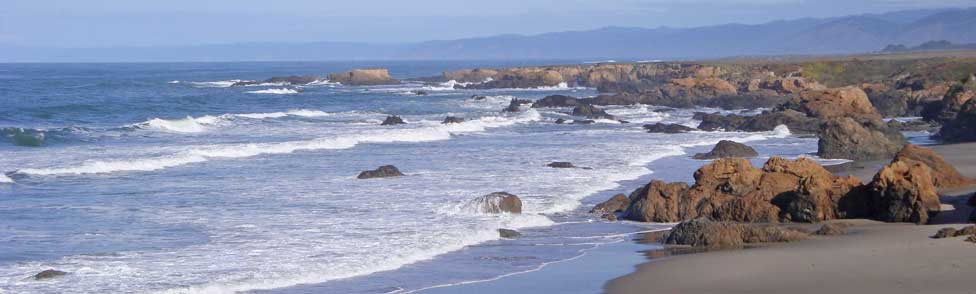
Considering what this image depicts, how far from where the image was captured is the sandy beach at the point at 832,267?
11742 mm

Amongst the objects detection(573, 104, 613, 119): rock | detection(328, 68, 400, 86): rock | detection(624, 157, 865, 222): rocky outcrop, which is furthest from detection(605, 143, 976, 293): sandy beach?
detection(328, 68, 400, 86): rock

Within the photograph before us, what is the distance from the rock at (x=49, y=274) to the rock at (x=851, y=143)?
17733 mm

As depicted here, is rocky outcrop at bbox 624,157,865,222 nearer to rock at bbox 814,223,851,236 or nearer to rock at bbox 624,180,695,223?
rock at bbox 624,180,695,223

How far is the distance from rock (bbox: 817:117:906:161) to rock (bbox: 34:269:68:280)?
58.2 ft

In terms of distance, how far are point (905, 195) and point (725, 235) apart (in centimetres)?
266

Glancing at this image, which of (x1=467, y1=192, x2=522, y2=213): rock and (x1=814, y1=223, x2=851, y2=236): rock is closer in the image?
(x1=814, y1=223, x2=851, y2=236): rock

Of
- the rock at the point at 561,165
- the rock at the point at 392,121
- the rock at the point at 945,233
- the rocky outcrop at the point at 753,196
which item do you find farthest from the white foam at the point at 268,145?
the rock at the point at 945,233

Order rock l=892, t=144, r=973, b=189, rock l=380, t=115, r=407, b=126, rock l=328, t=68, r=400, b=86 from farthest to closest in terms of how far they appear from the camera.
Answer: rock l=328, t=68, r=400, b=86
rock l=380, t=115, r=407, b=126
rock l=892, t=144, r=973, b=189

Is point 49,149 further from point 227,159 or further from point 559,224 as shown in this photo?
point 559,224

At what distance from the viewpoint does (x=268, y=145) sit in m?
32.2

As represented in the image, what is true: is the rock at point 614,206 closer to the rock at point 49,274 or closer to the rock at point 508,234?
the rock at point 508,234

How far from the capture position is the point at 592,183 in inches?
880

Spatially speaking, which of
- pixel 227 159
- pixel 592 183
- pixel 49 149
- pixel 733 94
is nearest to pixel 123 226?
pixel 592 183

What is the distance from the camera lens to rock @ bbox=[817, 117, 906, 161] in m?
26.2
